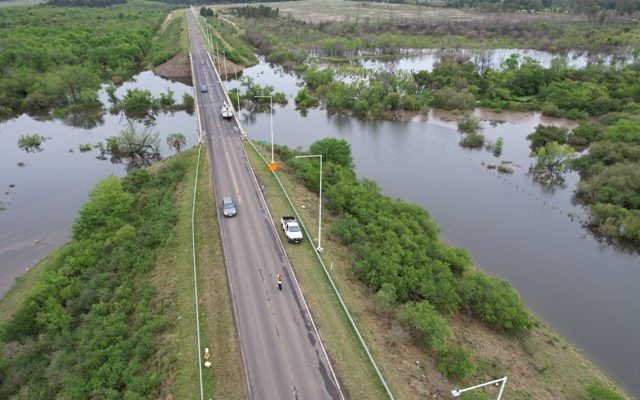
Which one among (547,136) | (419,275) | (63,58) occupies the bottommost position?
(419,275)

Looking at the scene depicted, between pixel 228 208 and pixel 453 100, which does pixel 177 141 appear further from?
pixel 453 100

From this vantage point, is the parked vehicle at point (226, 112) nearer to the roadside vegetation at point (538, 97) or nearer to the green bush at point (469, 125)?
the roadside vegetation at point (538, 97)

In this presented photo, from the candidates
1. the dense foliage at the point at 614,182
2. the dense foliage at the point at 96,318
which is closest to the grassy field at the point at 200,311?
the dense foliage at the point at 96,318

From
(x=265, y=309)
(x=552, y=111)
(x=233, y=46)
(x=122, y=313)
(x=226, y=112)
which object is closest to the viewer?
(x=265, y=309)

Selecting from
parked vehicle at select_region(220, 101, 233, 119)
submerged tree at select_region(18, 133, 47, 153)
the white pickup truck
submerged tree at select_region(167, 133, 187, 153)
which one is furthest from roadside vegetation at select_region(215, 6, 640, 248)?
submerged tree at select_region(18, 133, 47, 153)

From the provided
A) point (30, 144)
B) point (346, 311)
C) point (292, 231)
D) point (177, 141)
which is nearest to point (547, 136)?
point (292, 231)

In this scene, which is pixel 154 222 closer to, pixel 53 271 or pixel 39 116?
pixel 53 271
